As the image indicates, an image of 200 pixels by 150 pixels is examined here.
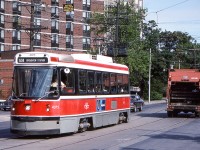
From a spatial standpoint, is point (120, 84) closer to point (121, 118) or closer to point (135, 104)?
point (121, 118)

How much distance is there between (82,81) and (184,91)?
52.2ft

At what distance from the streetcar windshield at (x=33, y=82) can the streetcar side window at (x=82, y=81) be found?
1.95 metres

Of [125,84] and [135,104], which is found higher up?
[125,84]

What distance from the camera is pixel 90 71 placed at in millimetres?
21078

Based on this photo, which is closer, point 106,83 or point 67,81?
point 67,81

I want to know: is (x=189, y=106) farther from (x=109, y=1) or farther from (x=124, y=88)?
(x=109, y=1)

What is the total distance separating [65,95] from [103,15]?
4857 cm

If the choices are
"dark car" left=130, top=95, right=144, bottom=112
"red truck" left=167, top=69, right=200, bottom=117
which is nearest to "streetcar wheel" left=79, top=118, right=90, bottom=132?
"red truck" left=167, top=69, right=200, bottom=117

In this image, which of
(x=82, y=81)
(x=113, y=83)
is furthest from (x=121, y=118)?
(x=82, y=81)

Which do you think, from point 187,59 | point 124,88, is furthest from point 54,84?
point 187,59

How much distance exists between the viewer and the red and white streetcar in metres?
17.6

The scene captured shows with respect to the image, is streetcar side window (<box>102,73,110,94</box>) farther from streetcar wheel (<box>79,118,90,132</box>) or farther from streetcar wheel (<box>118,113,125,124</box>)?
streetcar wheel (<box>118,113,125,124</box>)

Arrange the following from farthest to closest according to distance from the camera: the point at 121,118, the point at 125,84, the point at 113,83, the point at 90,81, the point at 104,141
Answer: the point at 125,84
the point at 121,118
the point at 113,83
the point at 90,81
the point at 104,141

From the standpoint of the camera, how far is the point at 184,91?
113 ft
